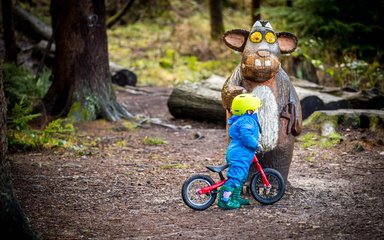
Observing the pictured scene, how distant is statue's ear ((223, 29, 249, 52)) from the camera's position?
6941mm

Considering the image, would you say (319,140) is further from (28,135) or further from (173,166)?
(28,135)

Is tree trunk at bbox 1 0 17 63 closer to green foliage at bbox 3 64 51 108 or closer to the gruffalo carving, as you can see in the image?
green foliage at bbox 3 64 51 108

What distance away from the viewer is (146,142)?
10.1m

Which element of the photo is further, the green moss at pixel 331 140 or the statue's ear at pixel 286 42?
the green moss at pixel 331 140

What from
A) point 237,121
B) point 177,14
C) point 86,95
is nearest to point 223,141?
point 86,95

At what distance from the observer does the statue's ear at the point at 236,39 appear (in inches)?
273

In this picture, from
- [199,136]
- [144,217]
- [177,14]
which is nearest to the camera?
[144,217]

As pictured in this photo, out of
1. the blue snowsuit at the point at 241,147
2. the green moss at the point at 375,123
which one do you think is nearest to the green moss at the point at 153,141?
the green moss at the point at 375,123

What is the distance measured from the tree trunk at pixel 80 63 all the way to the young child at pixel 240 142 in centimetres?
548

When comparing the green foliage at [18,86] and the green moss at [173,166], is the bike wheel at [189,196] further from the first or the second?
the green foliage at [18,86]

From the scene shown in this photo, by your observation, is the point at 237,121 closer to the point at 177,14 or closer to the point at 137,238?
the point at 137,238

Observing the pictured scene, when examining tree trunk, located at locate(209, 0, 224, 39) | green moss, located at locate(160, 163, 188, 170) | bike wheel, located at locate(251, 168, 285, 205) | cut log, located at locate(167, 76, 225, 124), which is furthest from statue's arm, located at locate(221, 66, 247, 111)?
tree trunk, located at locate(209, 0, 224, 39)

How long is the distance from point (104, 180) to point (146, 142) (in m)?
2.60

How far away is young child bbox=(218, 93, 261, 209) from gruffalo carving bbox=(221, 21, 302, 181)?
40cm
